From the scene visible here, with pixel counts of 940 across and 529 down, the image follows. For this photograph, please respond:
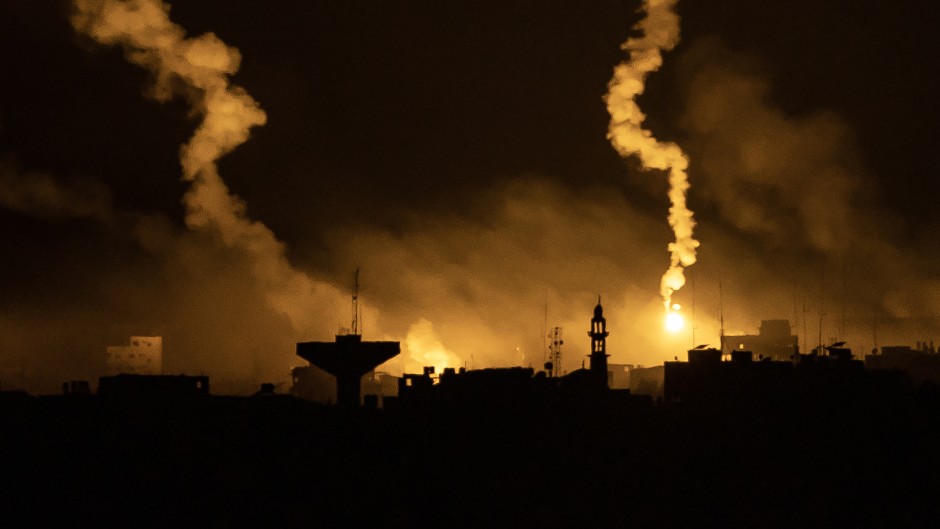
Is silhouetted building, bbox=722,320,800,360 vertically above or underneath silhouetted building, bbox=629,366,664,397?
above

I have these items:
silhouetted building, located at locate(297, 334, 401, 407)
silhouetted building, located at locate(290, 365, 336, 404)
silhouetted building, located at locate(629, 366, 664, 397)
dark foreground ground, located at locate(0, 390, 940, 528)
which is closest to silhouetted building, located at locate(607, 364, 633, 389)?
silhouetted building, located at locate(629, 366, 664, 397)

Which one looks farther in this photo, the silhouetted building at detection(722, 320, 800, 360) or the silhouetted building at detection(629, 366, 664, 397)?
the silhouetted building at detection(722, 320, 800, 360)

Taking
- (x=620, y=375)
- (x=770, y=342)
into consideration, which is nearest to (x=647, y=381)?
(x=770, y=342)

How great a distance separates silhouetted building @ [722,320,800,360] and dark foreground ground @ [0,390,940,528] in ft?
113

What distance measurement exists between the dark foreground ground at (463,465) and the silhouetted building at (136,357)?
118 feet

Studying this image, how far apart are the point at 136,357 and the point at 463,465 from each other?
44982 mm

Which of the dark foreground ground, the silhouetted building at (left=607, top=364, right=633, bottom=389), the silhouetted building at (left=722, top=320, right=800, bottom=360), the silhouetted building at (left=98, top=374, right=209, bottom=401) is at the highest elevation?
the silhouetted building at (left=722, top=320, right=800, bottom=360)

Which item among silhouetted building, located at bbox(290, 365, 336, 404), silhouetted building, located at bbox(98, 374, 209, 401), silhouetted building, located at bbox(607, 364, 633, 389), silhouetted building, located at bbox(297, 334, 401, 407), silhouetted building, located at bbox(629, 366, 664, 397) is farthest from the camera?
silhouetted building, located at bbox(607, 364, 633, 389)

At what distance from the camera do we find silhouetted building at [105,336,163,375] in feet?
321

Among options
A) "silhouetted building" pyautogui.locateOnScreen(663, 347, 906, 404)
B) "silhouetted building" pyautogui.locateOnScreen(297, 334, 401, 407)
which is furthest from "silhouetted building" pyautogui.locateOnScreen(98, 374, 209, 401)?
"silhouetted building" pyautogui.locateOnScreen(663, 347, 906, 404)

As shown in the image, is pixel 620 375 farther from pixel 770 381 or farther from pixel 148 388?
pixel 148 388

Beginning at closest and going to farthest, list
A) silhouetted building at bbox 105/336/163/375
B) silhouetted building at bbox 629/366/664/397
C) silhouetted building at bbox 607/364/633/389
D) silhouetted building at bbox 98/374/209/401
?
silhouetted building at bbox 98/374/209/401 < silhouetted building at bbox 629/366/664/397 < silhouetted building at bbox 105/336/163/375 < silhouetted building at bbox 607/364/633/389

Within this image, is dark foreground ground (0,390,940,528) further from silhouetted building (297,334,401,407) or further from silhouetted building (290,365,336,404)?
silhouetted building (290,365,336,404)

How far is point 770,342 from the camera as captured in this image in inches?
4257
